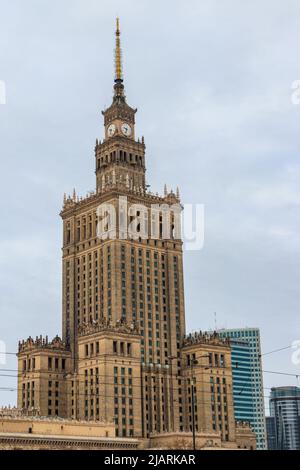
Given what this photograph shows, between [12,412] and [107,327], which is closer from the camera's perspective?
[12,412]

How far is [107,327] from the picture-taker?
186375 mm

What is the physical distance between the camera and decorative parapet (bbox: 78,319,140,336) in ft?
613

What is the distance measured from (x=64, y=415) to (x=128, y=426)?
22.2 meters

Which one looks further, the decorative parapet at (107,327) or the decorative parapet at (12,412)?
the decorative parapet at (107,327)

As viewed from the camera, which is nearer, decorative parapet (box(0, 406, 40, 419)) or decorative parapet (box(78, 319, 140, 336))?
decorative parapet (box(0, 406, 40, 419))

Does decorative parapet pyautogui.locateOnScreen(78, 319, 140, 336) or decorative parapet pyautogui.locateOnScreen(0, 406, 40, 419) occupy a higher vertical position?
decorative parapet pyautogui.locateOnScreen(78, 319, 140, 336)

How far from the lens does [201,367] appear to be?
19912 cm

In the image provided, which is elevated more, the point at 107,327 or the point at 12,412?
the point at 107,327

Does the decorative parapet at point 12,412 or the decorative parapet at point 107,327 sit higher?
the decorative parapet at point 107,327

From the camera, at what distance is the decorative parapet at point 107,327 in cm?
18688
